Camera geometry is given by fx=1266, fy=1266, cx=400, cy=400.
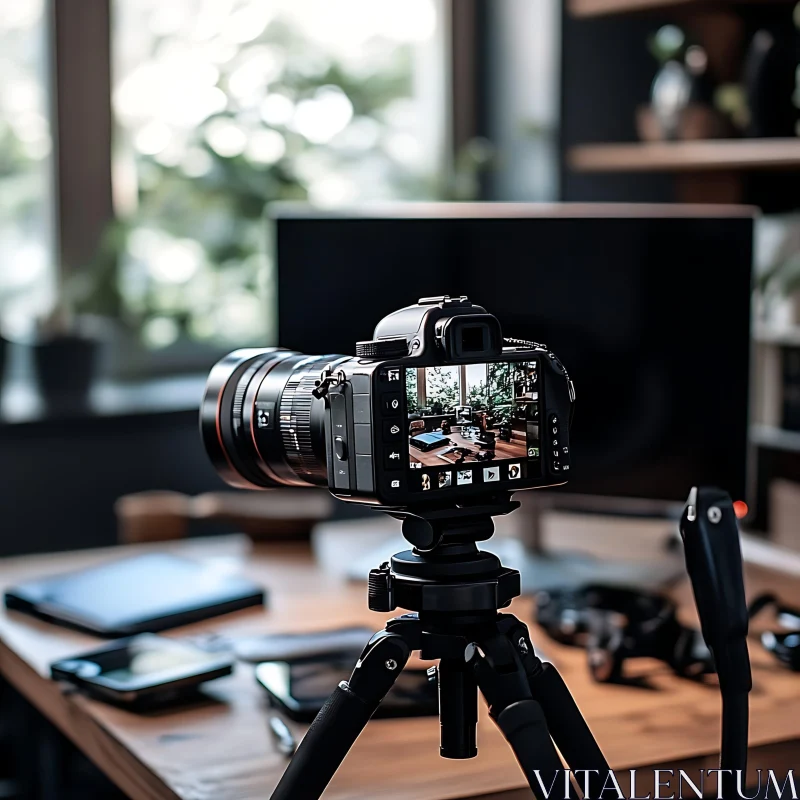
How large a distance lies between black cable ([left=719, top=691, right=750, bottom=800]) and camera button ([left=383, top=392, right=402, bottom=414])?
12.1 inches

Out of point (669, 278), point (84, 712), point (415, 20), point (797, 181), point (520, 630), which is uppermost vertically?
point (415, 20)

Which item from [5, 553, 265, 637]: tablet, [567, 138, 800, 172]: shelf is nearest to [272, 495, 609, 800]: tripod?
[5, 553, 265, 637]: tablet

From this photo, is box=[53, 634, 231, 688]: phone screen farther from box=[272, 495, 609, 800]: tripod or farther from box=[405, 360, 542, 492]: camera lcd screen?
box=[405, 360, 542, 492]: camera lcd screen

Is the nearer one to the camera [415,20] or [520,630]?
[520,630]

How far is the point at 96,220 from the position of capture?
2.66 metres

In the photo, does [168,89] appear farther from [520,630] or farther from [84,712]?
[520,630]

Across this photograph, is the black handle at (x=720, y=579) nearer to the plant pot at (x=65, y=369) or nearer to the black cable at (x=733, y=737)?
the black cable at (x=733, y=737)

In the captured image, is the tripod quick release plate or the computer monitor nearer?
the tripod quick release plate

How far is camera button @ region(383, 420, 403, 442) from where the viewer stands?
33.9 inches

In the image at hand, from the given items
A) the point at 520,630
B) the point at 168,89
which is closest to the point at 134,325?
the point at 168,89

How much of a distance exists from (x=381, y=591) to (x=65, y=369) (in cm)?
174

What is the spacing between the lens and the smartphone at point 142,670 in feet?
3.90

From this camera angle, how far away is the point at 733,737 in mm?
905

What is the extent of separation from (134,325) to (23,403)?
28cm
